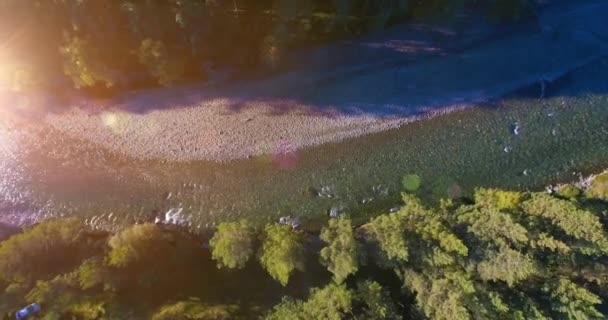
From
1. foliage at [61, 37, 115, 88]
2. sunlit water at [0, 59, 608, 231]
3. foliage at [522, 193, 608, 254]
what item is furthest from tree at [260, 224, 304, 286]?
foliage at [61, 37, 115, 88]

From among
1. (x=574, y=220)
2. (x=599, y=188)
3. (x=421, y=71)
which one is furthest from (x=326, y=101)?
(x=599, y=188)

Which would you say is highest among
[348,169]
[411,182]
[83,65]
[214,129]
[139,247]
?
[83,65]

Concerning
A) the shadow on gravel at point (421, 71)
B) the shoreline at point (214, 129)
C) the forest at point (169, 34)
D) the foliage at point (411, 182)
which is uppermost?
the forest at point (169, 34)

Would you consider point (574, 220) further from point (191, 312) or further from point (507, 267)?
point (191, 312)

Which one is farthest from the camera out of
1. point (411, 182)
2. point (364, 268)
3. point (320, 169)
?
point (320, 169)

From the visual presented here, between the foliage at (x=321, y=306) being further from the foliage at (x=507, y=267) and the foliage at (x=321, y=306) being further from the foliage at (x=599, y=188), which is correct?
the foliage at (x=599, y=188)

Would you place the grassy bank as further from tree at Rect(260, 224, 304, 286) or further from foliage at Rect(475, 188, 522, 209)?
tree at Rect(260, 224, 304, 286)

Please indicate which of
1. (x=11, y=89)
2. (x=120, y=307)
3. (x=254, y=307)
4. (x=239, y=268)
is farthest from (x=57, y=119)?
(x=254, y=307)

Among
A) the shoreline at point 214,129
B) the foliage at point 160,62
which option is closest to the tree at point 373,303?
the shoreline at point 214,129
